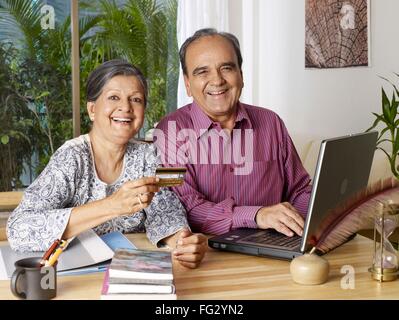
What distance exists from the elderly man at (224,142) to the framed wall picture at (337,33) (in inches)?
83.6

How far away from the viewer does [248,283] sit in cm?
130

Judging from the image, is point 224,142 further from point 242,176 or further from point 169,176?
point 169,176

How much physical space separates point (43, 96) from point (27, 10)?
60 centimetres

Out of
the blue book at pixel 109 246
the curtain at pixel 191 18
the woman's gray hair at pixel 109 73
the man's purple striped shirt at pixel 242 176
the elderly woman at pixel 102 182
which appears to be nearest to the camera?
the blue book at pixel 109 246

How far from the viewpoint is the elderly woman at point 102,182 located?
1.50 meters

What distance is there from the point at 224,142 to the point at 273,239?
24.6 inches

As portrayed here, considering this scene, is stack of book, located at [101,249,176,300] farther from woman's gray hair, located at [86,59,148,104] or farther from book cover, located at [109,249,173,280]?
woman's gray hair, located at [86,59,148,104]

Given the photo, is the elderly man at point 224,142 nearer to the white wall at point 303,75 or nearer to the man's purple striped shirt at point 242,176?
the man's purple striped shirt at point 242,176

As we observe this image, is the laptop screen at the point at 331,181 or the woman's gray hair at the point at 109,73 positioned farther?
the woman's gray hair at the point at 109,73

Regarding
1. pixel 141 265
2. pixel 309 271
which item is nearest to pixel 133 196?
pixel 141 265

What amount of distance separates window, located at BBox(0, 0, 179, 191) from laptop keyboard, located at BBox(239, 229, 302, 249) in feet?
8.91

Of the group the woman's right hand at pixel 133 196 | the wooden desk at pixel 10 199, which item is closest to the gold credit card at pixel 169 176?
the woman's right hand at pixel 133 196

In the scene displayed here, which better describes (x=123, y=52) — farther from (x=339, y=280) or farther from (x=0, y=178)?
(x=339, y=280)

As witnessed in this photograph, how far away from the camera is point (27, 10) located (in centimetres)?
399
